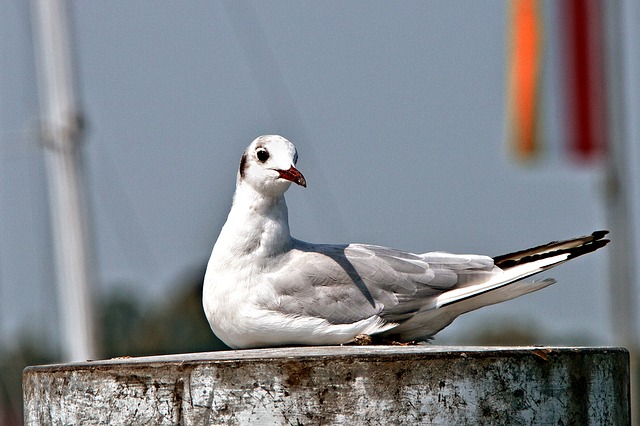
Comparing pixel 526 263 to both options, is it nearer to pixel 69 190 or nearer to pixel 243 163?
pixel 243 163

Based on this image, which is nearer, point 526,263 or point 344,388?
point 344,388

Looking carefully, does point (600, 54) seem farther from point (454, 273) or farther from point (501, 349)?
point (501, 349)

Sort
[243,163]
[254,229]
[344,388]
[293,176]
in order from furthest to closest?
[243,163] < [254,229] < [293,176] < [344,388]

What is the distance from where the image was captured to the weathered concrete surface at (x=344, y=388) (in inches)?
227

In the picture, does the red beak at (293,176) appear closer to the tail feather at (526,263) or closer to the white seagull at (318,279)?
the white seagull at (318,279)

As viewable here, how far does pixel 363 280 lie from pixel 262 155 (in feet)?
2.99

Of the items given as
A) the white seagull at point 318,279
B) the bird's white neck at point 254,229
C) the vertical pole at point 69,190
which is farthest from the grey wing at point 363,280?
the vertical pole at point 69,190

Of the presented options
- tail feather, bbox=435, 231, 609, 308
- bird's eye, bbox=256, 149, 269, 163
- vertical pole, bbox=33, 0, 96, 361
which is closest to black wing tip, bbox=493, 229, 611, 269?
tail feather, bbox=435, 231, 609, 308

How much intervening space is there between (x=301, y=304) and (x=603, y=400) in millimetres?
1901

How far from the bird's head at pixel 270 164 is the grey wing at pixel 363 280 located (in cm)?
44

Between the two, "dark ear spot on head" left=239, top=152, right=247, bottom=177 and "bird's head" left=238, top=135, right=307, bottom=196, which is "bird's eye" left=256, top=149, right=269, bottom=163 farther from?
"dark ear spot on head" left=239, top=152, right=247, bottom=177

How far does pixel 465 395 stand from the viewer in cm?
583

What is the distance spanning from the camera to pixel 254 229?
7.63 m

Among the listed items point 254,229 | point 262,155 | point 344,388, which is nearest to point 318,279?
point 254,229
